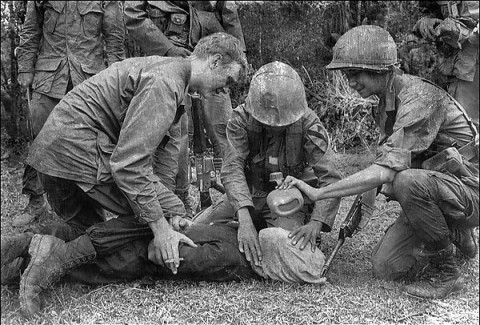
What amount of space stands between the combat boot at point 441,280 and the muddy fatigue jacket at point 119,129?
1.68 meters

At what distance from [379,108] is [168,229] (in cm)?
168

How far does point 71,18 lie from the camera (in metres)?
5.60

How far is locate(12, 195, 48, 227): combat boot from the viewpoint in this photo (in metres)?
5.64

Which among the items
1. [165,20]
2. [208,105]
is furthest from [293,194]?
[165,20]

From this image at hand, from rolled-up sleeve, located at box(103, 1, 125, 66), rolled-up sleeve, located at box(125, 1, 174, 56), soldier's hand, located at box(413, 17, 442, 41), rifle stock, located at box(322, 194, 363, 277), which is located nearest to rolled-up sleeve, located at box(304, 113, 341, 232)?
rifle stock, located at box(322, 194, 363, 277)

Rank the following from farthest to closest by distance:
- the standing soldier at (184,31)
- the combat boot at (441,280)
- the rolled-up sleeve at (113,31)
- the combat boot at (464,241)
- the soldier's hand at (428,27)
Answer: the soldier's hand at (428,27) → the rolled-up sleeve at (113,31) → the standing soldier at (184,31) → the combat boot at (464,241) → the combat boot at (441,280)

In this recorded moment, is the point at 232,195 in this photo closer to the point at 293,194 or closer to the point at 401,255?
the point at 293,194

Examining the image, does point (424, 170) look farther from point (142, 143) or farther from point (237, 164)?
point (142, 143)

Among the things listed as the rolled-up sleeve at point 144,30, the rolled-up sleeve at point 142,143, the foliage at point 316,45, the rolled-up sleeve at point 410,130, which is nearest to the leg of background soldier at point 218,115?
the rolled-up sleeve at point 144,30

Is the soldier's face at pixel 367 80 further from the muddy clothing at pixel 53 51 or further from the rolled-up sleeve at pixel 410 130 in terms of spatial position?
the muddy clothing at pixel 53 51

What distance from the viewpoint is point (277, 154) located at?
13.7 feet

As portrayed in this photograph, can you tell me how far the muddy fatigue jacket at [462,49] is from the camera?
5945 mm

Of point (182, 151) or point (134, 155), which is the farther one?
point (182, 151)

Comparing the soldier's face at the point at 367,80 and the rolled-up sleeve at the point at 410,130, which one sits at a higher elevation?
the soldier's face at the point at 367,80
